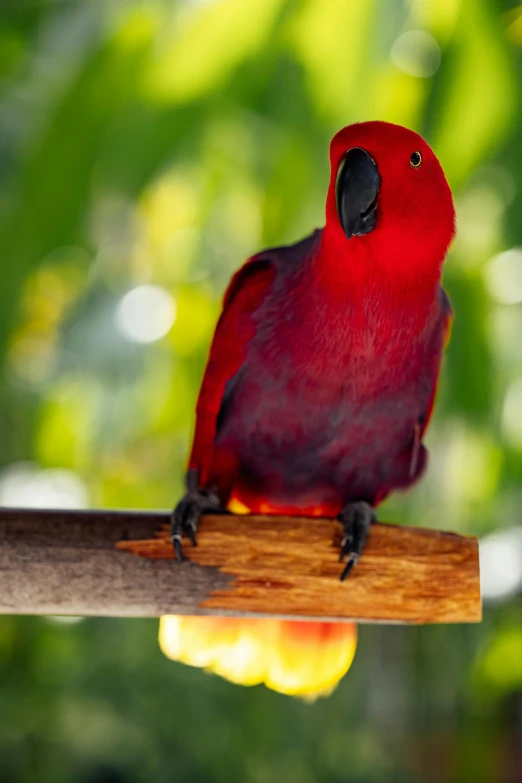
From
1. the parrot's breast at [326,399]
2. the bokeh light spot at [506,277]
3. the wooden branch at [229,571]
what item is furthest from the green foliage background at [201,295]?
the wooden branch at [229,571]

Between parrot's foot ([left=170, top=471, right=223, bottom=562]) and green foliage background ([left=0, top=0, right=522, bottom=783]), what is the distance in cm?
43

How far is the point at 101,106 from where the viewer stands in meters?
1.18

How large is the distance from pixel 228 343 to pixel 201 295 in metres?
0.83

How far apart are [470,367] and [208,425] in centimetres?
56

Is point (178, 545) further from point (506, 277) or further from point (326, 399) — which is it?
point (506, 277)

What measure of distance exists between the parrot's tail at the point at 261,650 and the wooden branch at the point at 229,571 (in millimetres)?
173

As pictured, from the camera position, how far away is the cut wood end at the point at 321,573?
906 millimetres

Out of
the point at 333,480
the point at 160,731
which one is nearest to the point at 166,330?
the point at 333,480

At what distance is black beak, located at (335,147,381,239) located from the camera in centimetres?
79

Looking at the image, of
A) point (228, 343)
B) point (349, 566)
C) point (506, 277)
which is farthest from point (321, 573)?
point (506, 277)

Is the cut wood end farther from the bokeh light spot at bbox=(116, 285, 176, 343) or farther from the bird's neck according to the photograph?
the bokeh light spot at bbox=(116, 285, 176, 343)

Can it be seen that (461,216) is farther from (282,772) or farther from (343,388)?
(282,772)

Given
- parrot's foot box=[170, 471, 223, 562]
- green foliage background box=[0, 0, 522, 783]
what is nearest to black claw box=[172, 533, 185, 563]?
parrot's foot box=[170, 471, 223, 562]

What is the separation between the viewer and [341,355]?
97cm
